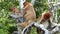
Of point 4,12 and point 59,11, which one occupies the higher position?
point 4,12

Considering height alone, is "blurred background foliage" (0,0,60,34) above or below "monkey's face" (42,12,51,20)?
below

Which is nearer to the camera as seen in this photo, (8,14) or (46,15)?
(46,15)

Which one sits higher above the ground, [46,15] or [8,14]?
[46,15]

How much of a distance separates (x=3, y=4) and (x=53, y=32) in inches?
115

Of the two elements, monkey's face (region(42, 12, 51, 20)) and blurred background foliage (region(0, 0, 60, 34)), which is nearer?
monkey's face (region(42, 12, 51, 20))

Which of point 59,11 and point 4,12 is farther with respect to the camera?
point 59,11

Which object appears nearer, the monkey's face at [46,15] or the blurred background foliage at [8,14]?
the monkey's face at [46,15]

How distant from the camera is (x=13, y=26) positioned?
4.63m

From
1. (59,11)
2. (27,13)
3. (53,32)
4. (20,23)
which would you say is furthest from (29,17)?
(59,11)

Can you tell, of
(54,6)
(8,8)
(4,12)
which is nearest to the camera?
(4,12)

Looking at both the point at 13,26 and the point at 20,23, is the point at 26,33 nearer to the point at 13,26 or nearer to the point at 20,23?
the point at 20,23

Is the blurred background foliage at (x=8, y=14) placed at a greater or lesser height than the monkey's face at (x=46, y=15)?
lesser

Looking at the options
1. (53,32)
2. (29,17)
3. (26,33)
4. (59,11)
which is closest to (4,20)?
(29,17)

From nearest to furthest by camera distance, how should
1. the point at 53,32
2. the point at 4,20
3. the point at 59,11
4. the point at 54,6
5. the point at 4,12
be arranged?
the point at 53,32, the point at 4,20, the point at 4,12, the point at 54,6, the point at 59,11
